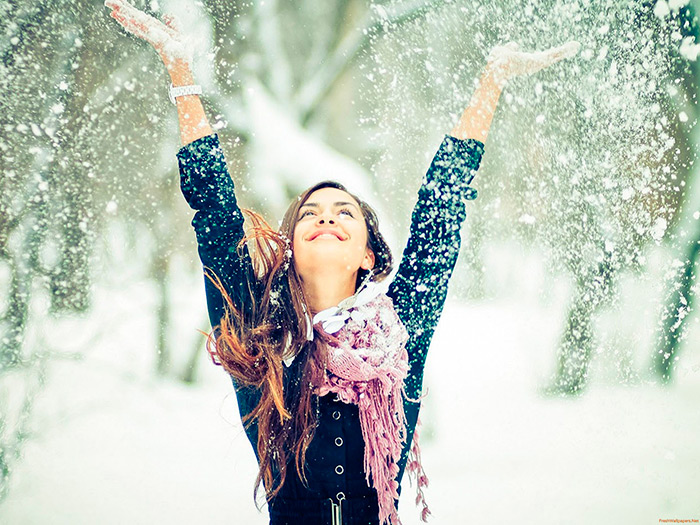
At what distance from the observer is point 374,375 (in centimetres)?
81

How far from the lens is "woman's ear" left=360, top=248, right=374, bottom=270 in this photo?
3.13ft

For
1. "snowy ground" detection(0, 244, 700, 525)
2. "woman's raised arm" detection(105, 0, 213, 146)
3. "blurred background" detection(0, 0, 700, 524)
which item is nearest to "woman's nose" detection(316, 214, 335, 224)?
"woman's raised arm" detection(105, 0, 213, 146)

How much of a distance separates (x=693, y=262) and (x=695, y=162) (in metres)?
0.28

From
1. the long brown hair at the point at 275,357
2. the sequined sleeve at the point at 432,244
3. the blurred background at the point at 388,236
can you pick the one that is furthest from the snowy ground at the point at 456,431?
the sequined sleeve at the point at 432,244

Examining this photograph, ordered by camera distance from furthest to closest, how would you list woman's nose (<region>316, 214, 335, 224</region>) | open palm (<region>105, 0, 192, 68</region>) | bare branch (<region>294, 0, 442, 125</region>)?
bare branch (<region>294, 0, 442, 125</region>) → woman's nose (<region>316, 214, 335, 224</region>) → open palm (<region>105, 0, 192, 68</region>)

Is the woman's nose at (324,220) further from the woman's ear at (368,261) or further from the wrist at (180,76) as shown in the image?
the wrist at (180,76)

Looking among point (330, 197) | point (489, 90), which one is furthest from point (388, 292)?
point (489, 90)

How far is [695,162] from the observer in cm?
145

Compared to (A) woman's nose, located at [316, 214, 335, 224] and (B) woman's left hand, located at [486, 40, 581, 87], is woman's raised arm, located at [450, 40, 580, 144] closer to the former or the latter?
(B) woman's left hand, located at [486, 40, 581, 87]

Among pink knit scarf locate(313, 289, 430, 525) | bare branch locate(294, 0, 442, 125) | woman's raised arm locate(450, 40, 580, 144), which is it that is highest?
bare branch locate(294, 0, 442, 125)

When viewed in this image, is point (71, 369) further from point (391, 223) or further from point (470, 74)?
point (470, 74)

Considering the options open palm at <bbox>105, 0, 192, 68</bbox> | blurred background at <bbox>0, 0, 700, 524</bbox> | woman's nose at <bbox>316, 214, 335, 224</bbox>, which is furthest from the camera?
blurred background at <bbox>0, 0, 700, 524</bbox>

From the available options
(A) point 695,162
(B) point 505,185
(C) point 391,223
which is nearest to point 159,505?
(C) point 391,223

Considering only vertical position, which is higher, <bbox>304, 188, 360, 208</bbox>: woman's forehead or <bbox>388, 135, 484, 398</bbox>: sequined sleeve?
<bbox>304, 188, 360, 208</bbox>: woman's forehead
